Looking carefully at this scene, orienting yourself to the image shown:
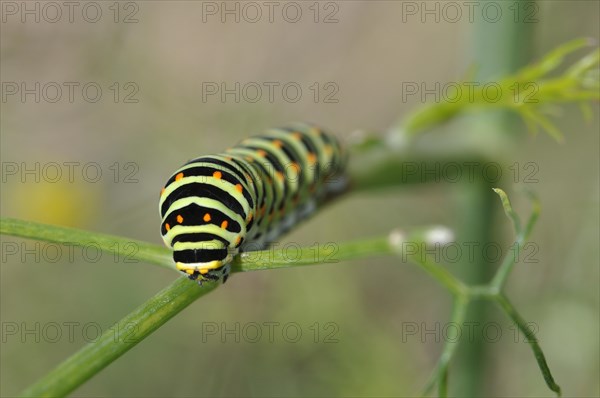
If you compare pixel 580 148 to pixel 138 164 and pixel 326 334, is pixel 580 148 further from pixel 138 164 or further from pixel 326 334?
pixel 138 164

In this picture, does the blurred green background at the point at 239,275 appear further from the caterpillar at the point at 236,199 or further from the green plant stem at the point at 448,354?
the green plant stem at the point at 448,354

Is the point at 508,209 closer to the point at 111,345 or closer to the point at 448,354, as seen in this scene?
the point at 448,354

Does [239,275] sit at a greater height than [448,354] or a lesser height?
lesser

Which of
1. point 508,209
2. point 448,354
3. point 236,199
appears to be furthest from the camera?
point 236,199

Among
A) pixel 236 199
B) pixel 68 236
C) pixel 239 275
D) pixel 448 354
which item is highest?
pixel 68 236

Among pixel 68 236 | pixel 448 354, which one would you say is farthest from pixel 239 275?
pixel 68 236

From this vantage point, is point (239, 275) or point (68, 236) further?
point (239, 275)

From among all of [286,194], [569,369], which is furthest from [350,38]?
[286,194]

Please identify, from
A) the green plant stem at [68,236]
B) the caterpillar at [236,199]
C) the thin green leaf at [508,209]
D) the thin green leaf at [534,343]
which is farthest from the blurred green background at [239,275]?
the green plant stem at [68,236]
